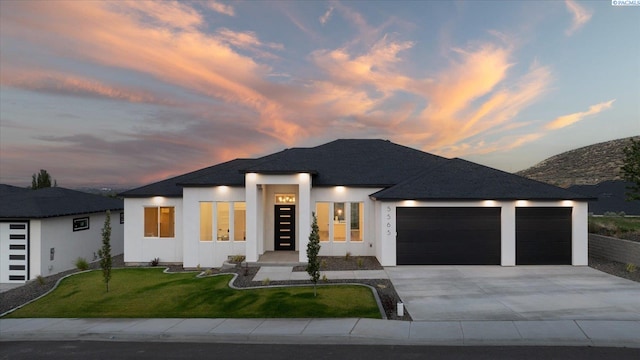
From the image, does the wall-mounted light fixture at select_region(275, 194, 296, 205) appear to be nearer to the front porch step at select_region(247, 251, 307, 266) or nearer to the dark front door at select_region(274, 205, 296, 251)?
the dark front door at select_region(274, 205, 296, 251)

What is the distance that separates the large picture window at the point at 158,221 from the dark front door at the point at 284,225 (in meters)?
5.82

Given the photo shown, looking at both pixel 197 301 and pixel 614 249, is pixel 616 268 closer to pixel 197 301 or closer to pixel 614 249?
pixel 614 249

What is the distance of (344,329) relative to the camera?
8.96m

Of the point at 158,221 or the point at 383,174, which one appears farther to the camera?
the point at 383,174

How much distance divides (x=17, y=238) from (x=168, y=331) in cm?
1514

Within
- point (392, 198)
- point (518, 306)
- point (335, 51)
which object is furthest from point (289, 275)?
point (335, 51)

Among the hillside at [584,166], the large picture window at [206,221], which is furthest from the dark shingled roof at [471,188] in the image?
the hillside at [584,166]

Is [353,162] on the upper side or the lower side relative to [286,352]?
upper

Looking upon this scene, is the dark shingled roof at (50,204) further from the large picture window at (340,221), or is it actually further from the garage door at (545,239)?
the garage door at (545,239)

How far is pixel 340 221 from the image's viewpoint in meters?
19.2

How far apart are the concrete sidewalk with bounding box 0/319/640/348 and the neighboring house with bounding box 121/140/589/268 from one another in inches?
295

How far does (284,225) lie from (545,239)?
44.7 ft

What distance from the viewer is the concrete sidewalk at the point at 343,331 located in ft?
26.8

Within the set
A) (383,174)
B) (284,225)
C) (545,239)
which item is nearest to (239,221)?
(284,225)
